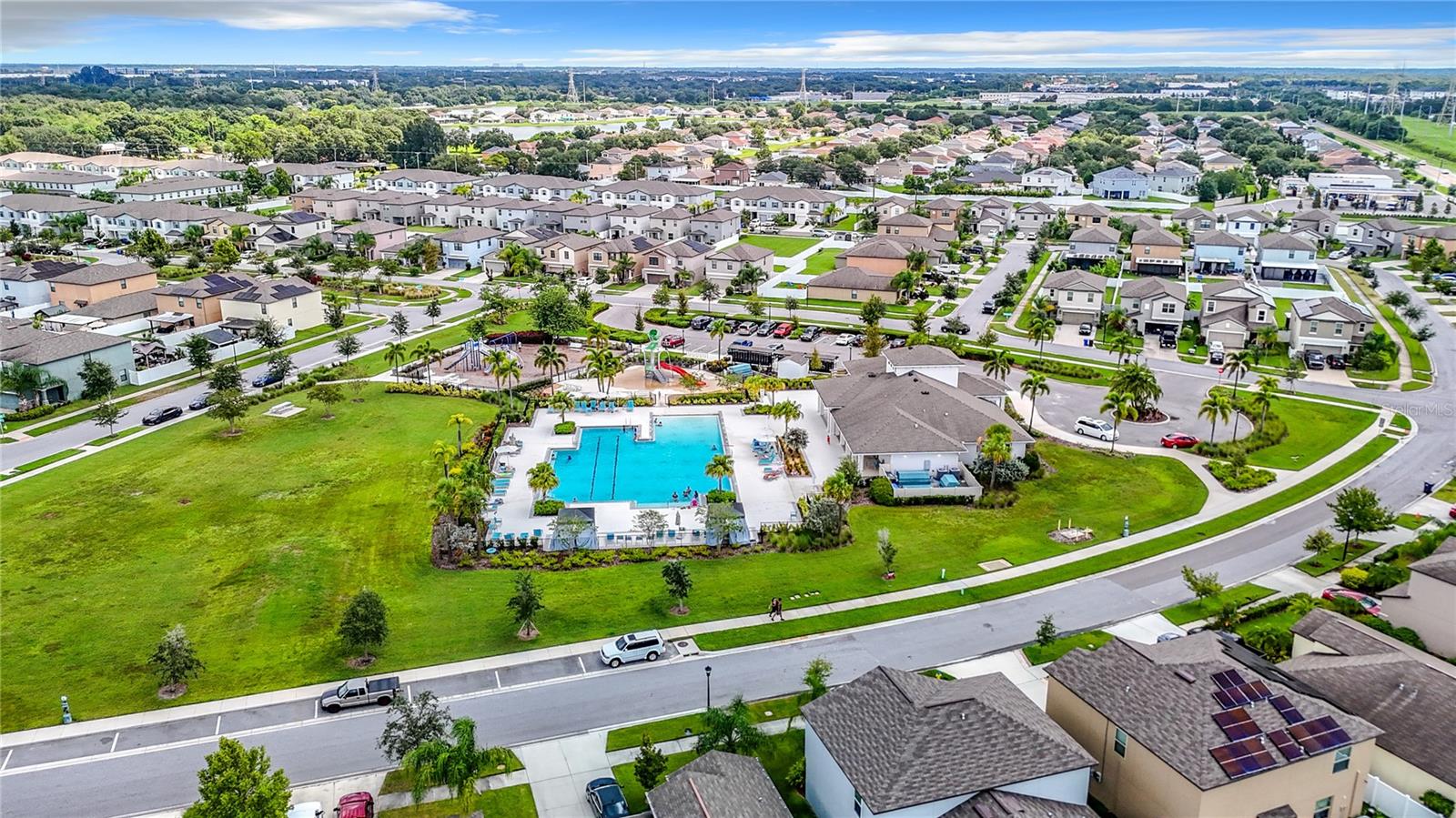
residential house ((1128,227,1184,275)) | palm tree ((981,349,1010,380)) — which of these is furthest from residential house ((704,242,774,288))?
residential house ((1128,227,1184,275))

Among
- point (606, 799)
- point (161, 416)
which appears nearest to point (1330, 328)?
point (606, 799)

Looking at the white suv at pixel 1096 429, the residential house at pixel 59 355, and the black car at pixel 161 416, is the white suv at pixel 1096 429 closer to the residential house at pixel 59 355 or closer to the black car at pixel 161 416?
the black car at pixel 161 416

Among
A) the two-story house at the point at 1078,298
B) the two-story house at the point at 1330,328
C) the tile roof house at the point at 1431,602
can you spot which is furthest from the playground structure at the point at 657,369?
the two-story house at the point at 1330,328

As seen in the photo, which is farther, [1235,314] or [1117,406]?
[1235,314]

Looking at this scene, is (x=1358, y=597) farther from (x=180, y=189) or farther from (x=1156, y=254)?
(x=180, y=189)

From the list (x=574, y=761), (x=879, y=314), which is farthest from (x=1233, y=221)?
(x=574, y=761)

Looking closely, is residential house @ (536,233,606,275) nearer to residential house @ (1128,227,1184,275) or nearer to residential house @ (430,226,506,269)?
residential house @ (430,226,506,269)
